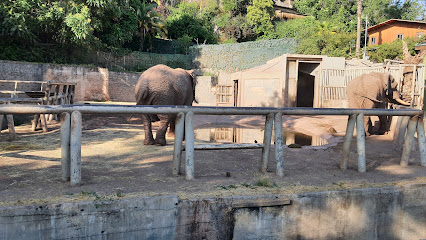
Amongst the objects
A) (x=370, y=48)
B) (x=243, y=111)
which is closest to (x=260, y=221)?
(x=243, y=111)

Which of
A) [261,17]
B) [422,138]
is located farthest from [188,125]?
[261,17]

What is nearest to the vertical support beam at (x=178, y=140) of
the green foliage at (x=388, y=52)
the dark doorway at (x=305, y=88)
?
the dark doorway at (x=305, y=88)

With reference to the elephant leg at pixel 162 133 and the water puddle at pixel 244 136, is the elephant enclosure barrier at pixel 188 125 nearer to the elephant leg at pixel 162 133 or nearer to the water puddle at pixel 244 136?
the elephant leg at pixel 162 133

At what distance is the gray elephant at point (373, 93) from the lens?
9453mm

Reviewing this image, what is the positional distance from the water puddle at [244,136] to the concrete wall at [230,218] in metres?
4.76

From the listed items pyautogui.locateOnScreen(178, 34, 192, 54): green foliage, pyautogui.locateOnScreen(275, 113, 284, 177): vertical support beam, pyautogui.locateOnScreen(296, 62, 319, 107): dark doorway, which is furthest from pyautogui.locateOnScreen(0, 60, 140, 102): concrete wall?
pyautogui.locateOnScreen(275, 113, 284, 177): vertical support beam

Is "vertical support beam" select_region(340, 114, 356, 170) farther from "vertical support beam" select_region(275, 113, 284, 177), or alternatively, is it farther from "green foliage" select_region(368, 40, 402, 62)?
"green foliage" select_region(368, 40, 402, 62)

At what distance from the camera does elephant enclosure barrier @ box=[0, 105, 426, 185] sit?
385 cm

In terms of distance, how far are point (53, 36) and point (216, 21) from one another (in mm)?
19263

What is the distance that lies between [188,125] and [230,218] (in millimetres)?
1247

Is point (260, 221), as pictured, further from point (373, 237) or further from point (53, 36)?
point (53, 36)

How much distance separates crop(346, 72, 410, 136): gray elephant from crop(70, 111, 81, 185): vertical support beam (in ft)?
24.6

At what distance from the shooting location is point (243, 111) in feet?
14.6

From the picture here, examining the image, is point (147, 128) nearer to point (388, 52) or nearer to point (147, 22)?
point (388, 52)
